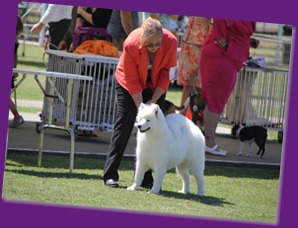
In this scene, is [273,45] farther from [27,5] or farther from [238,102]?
[238,102]

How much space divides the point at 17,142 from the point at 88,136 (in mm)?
1371

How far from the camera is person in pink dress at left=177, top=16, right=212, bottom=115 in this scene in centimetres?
1048

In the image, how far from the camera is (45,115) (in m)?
10.3

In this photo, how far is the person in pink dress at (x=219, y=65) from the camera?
957cm

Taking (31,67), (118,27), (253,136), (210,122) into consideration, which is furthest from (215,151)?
(31,67)

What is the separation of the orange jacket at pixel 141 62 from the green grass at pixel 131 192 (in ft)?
3.19

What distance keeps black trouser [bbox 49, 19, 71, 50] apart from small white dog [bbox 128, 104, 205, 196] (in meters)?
5.30

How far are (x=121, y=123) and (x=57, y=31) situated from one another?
5329 mm

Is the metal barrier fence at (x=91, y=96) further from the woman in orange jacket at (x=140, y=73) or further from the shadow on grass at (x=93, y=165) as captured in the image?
the woman in orange jacket at (x=140, y=73)

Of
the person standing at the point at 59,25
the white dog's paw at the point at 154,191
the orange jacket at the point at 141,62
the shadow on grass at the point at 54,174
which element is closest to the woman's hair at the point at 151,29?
the orange jacket at the point at 141,62

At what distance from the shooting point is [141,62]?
688 cm

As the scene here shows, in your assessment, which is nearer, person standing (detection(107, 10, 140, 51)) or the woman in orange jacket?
the woman in orange jacket

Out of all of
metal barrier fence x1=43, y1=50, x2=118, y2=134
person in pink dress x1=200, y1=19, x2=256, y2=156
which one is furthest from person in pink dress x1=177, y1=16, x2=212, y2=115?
metal barrier fence x1=43, y1=50, x2=118, y2=134

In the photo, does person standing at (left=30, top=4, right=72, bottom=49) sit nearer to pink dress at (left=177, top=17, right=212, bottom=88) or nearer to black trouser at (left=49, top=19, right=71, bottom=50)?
black trouser at (left=49, top=19, right=71, bottom=50)
